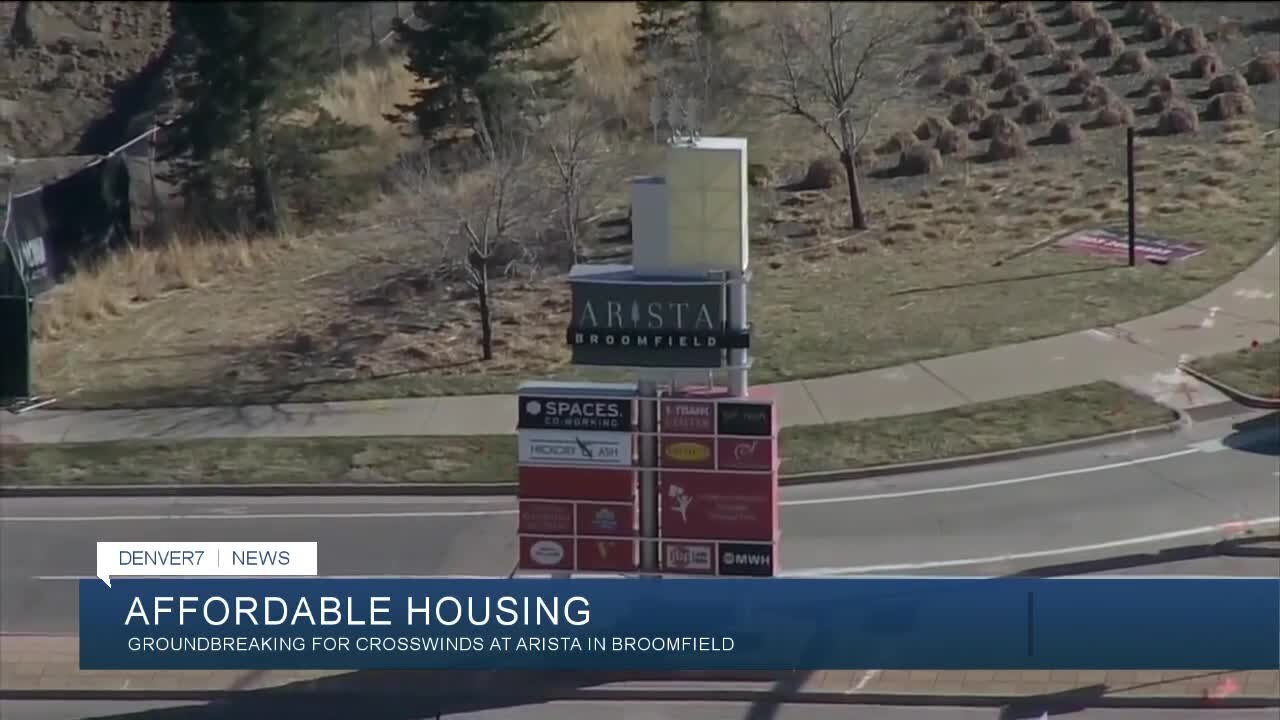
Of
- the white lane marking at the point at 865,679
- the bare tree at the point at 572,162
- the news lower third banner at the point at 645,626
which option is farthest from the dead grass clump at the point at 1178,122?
the white lane marking at the point at 865,679

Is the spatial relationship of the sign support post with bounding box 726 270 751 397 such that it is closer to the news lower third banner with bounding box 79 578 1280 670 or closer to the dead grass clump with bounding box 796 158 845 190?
the news lower third banner with bounding box 79 578 1280 670

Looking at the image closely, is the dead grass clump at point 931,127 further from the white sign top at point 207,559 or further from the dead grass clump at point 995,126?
the white sign top at point 207,559

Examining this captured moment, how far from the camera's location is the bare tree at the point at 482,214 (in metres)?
33.3

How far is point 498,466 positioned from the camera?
2773 cm

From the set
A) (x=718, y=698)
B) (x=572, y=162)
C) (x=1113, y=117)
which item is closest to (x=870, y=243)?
(x=572, y=162)

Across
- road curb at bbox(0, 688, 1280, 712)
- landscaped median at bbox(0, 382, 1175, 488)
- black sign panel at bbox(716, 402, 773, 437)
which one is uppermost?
black sign panel at bbox(716, 402, 773, 437)

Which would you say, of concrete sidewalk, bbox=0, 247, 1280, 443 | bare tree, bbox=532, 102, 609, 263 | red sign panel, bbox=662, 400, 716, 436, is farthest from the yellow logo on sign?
bare tree, bbox=532, 102, 609, 263

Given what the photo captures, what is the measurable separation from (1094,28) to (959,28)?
2949 mm

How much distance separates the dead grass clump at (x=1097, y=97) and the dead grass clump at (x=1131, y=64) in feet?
3.81

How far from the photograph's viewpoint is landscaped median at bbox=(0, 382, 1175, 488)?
27625 mm

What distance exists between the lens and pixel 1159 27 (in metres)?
45.9

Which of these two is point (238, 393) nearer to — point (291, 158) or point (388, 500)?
point (388, 500)

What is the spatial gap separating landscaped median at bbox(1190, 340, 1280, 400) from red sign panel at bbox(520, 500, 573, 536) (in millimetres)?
12124

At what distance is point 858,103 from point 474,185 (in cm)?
834
